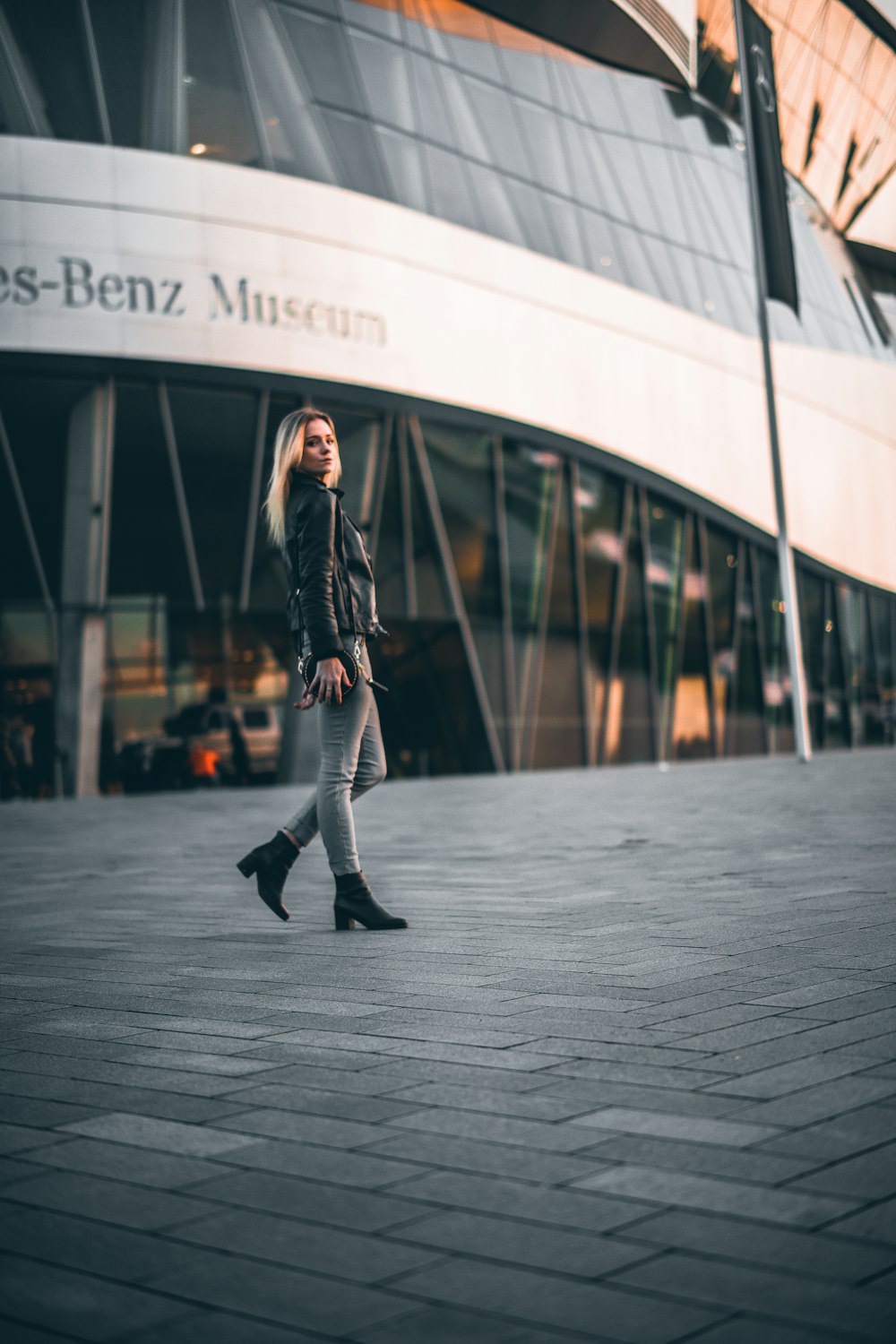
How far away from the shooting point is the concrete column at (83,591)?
68.9 ft

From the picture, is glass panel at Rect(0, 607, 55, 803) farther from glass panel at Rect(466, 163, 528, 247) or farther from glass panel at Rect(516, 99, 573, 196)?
glass panel at Rect(516, 99, 573, 196)

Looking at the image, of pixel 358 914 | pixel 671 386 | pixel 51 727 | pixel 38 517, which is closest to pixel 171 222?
pixel 38 517

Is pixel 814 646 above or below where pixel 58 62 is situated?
below

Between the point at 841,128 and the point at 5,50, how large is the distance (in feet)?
78.0

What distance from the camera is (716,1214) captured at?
92.0 inches

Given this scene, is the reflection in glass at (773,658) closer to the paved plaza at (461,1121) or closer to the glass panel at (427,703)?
the glass panel at (427,703)

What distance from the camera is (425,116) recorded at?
2402 centimetres

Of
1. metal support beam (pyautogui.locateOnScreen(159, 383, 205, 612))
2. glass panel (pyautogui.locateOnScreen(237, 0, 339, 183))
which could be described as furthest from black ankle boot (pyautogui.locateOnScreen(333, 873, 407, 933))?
glass panel (pyautogui.locateOnScreen(237, 0, 339, 183))

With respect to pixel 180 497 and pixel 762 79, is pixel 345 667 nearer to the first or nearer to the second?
pixel 180 497

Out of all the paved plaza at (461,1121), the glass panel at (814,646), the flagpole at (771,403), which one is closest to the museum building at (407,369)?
the glass panel at (814,646)

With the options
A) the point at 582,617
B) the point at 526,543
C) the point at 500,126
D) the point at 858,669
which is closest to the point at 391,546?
the point at 526,543

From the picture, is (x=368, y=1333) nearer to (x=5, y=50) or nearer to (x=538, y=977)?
(x=538, y=977)

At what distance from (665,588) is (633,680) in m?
2.18

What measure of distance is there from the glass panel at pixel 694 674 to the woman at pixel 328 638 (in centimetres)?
2314
